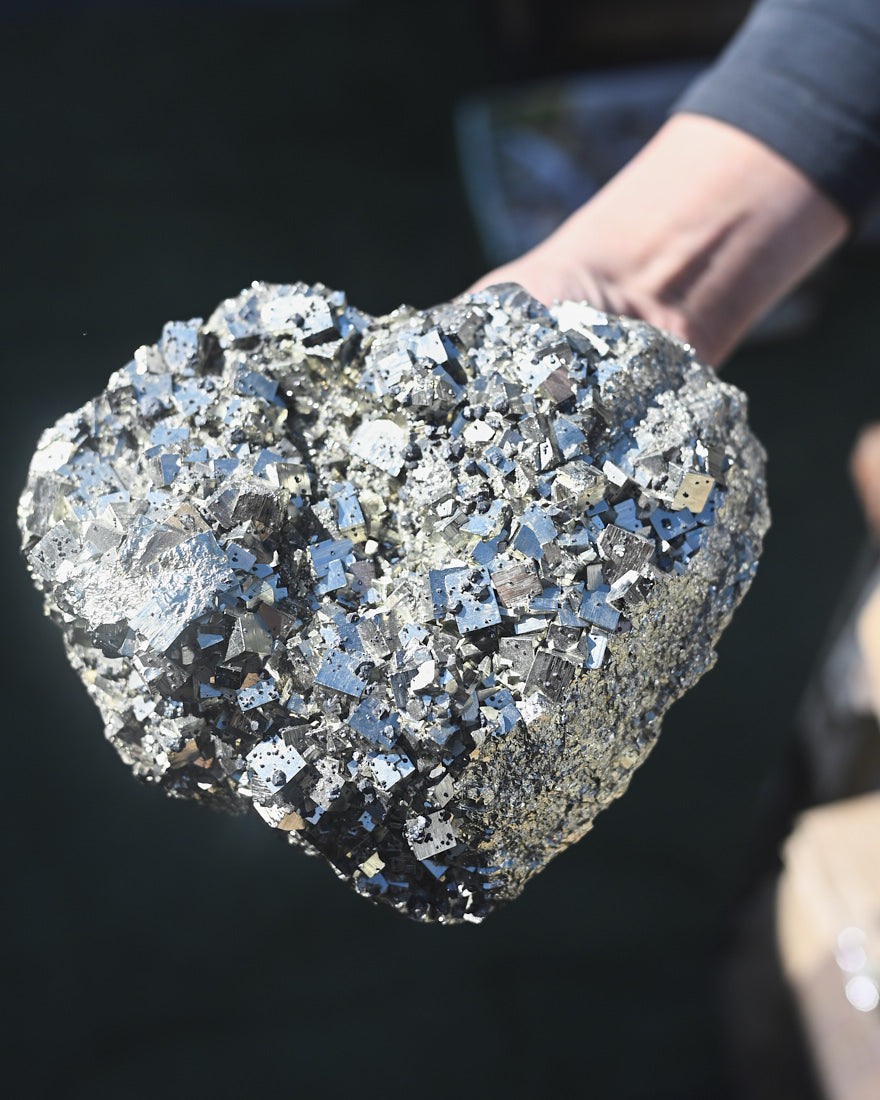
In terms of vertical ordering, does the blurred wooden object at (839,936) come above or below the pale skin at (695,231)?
below

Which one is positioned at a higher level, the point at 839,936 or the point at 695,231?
the point at 695,231

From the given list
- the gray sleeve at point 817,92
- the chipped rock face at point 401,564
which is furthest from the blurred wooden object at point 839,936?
the gray sleeve at point 817,92

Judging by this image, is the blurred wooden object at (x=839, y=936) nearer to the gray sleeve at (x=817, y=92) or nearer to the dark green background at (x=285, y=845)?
the dark green background at (x=285, y=845)

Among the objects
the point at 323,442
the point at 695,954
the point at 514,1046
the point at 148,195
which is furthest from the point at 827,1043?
the point at 148,195

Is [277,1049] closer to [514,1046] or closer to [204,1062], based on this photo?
[204,1062]

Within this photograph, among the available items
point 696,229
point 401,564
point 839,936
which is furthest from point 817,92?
point 839,936

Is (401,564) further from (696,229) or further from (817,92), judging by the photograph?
(817,92)
